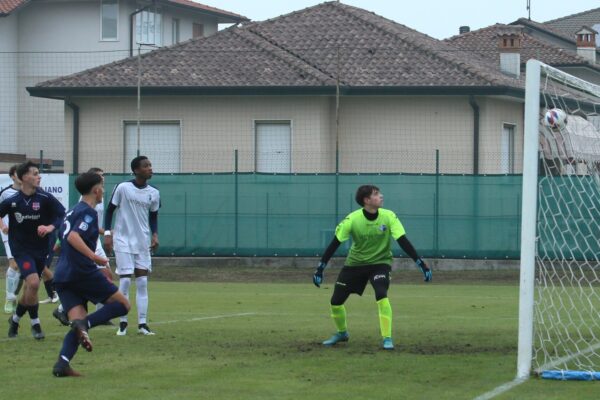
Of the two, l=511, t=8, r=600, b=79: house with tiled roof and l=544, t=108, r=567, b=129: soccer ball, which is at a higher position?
l=511, t=8, r=600, b=79: house with tiled roof

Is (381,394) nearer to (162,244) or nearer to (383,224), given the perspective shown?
(383,224)

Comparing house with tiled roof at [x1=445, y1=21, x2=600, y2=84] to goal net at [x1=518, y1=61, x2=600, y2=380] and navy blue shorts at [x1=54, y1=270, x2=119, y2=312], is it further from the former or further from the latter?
navy blue shorts at [x1=54, y1=270, x2=119, y2=312]

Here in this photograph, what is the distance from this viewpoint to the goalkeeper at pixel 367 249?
13.1 meters

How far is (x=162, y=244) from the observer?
29.6 m

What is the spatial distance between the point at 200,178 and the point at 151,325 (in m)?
14.1

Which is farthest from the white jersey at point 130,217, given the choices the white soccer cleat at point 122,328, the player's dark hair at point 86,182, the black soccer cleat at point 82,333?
the black soccer cleat at point 82,333

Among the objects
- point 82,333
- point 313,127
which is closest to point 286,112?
point 313,127

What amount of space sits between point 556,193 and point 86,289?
667cm

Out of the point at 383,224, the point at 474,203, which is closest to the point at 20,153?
the point at 474,203

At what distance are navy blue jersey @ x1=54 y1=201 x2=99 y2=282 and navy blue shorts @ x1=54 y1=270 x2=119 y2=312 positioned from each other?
51 mm

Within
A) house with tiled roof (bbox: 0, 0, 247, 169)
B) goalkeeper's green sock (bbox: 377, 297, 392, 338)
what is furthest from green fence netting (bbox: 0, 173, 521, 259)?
house with tiled roof (bbox: 0, 0, 247, 169)

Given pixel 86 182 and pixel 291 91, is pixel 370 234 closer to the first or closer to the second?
pixel 86 182

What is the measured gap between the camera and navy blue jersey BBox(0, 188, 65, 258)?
13.7 metres

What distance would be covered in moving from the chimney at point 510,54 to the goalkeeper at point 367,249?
1153 inches
